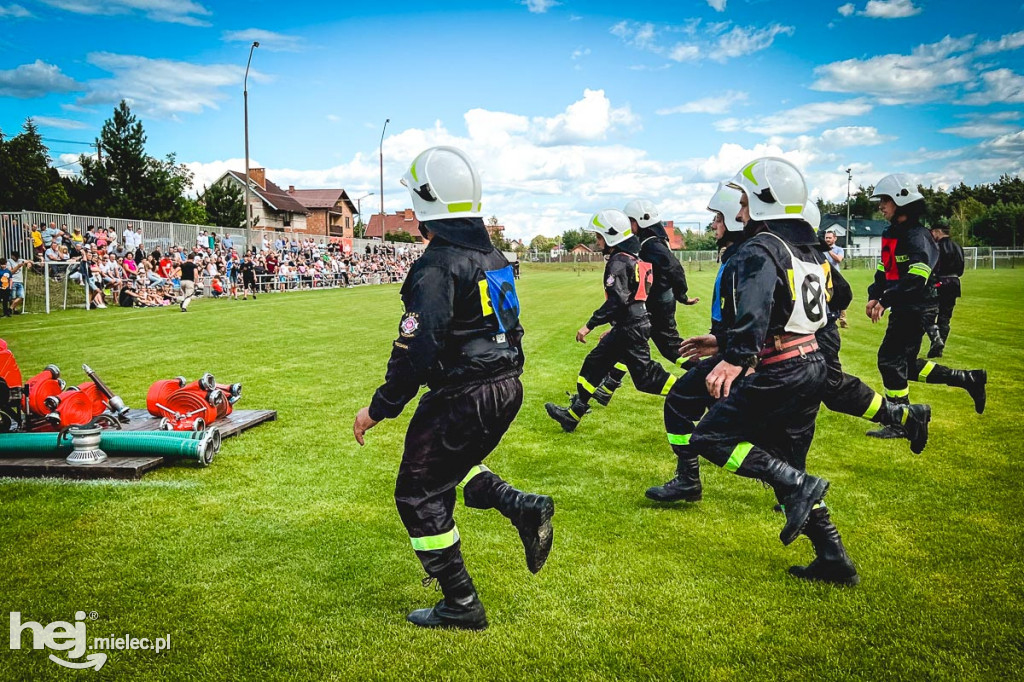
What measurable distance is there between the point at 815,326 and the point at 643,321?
3508mm

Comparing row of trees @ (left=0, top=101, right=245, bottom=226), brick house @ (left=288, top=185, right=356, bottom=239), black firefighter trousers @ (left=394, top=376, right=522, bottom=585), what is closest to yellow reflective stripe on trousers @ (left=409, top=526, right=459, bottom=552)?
black firefighter trousers @ (left=394, top=376, right=522, bottom=585)

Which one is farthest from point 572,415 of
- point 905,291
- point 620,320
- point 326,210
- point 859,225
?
point 859,225

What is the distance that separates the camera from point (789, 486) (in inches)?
156

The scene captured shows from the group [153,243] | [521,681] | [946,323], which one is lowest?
[521,681]

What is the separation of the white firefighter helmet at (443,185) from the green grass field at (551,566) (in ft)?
7.25

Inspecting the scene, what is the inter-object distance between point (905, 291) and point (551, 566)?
5784 millimetres

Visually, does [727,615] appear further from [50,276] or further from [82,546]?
[50,276]

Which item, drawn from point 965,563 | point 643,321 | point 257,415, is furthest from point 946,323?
point 257,415

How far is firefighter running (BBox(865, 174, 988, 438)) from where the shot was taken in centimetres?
763

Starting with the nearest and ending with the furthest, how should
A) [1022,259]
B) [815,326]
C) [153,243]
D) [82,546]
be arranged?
[815,326] → [82,546] → [153,243] → [1022,259]

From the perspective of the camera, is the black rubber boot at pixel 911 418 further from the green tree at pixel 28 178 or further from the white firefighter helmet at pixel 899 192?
the green tree at pixel 28 178

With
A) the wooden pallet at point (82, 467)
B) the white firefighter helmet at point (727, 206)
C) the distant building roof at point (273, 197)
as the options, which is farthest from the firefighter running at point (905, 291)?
the distant building roof at point (273, 197)

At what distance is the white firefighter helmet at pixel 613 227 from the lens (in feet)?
24.8

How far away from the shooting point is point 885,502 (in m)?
5.46
